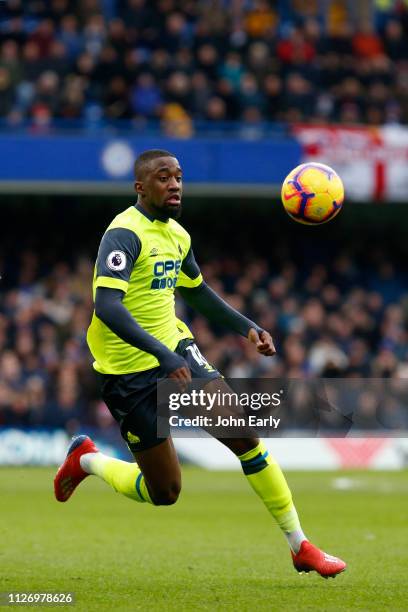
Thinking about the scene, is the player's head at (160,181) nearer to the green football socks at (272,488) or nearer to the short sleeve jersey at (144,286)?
the short sleeve jersey at (144,286)

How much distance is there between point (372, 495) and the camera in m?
14.8

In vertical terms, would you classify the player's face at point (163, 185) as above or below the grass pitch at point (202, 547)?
above

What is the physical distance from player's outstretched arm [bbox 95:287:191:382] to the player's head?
692 mm

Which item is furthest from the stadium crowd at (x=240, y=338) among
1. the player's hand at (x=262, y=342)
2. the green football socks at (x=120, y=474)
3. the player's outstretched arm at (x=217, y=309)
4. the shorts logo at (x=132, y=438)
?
the shorts logo at (x=132, y=438)

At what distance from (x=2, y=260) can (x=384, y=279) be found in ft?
23.6

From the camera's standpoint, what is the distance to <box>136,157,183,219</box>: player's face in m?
7.15

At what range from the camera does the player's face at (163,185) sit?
23.5 ft

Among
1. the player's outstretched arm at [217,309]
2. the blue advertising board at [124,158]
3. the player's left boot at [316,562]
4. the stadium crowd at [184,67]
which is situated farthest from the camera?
the blue advertising board at [124,158]

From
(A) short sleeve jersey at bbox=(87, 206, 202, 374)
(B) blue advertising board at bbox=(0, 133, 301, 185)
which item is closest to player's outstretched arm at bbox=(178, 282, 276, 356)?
(A) short sleeve jersey at bbox=(87, 206, 202, 374)

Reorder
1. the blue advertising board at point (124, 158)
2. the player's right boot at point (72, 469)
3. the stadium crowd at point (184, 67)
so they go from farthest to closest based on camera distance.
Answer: the blue advertising board at point (124, 158) < the stadium crowd at point (184, 67) < the player's right boot at point (72, 469)

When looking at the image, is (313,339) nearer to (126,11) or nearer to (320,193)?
(126,11)

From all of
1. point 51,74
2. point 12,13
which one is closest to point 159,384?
point 51,74

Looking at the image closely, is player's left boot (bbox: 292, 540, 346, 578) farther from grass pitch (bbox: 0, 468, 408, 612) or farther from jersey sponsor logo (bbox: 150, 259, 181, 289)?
jersey sponsor logo (bbox: 150, 259, 181, 289)

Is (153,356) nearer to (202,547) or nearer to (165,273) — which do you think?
(165,273)
